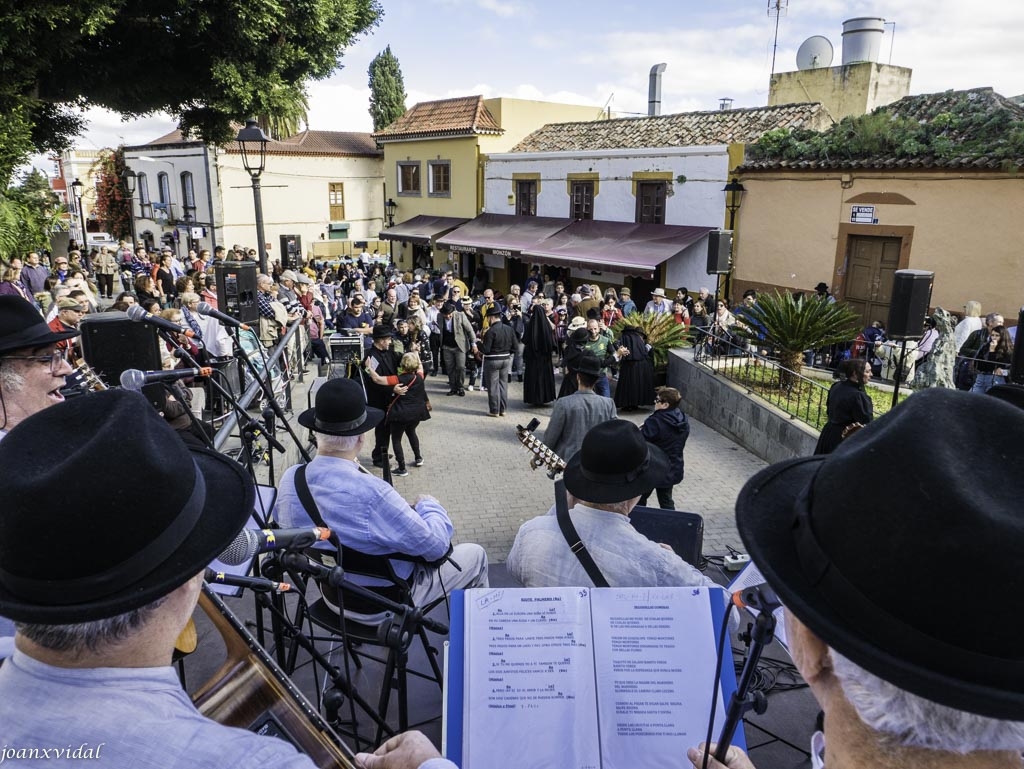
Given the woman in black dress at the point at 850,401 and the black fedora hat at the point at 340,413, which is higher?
the black fedora hat at the point at 340,413

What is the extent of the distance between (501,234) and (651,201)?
6121 millimetres

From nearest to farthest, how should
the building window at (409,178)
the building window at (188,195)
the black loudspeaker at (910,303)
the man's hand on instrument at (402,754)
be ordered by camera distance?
the man's hand on instrument at (402,754), the black loudspeaker at (910,303), the building window at (409,178), the building window at (188,195)

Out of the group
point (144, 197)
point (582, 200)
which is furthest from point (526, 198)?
point (144, 197)

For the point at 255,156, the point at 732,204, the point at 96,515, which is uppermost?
the point at 255,156

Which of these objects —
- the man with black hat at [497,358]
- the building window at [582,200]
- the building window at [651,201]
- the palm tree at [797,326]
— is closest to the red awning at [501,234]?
the building window at [582,200]

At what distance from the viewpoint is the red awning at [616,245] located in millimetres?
18266

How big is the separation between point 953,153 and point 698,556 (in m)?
12.5

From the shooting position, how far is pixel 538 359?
37.0ft

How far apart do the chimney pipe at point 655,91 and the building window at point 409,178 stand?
389 inches

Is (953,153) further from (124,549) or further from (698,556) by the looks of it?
(124,549)

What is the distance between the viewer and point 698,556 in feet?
15.3

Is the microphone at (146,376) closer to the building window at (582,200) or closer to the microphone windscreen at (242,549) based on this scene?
the microphone windscreen at (242,549)

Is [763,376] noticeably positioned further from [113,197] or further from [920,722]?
[113,197]

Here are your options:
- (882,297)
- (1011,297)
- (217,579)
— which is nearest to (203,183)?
(882,297)
